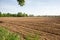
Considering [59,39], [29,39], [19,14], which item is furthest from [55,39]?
[19,14]

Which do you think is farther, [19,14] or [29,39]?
[19,14]

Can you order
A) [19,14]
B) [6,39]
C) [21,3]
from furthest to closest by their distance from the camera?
[19,14]
[21,3]
[6,39]

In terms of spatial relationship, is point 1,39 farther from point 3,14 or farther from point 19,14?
point 3,14

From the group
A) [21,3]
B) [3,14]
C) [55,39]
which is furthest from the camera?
[3,14]

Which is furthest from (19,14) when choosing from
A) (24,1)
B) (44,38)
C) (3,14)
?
(44,38)

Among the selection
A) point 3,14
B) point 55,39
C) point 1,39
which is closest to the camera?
point 1,39

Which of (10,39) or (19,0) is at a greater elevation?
(19,0)

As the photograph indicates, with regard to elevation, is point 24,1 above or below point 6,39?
above

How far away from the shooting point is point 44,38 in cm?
1595

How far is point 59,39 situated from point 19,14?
37.6 meters

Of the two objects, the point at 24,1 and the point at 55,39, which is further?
the point at 24,1

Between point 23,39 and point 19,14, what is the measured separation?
3740 cm

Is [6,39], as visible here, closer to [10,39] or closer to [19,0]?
[10,39]

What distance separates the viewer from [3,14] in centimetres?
5647
